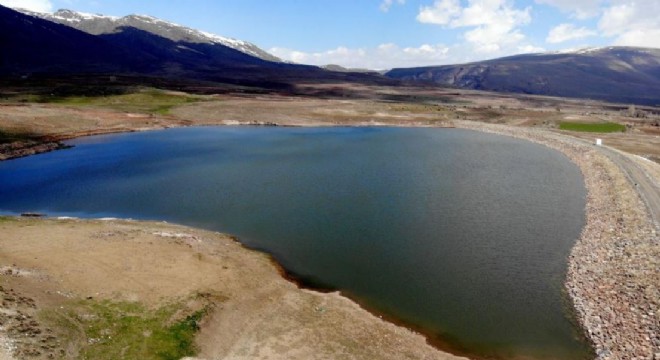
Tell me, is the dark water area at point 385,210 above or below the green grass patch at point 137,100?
below

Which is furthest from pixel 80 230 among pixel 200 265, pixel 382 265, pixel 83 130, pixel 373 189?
pixel 83 130

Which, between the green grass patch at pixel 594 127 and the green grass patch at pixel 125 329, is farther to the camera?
the green grass patch at pixel 594 127

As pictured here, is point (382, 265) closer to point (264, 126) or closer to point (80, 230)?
point (80, 230)

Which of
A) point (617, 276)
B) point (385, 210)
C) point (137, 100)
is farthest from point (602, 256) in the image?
point (137, 100)

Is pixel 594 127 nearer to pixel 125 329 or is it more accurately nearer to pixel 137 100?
pixel 125 329

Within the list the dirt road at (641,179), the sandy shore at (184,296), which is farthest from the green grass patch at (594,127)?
the sandy shore at (184,296)


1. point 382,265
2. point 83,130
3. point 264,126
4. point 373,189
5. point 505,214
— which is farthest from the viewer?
point 264,126

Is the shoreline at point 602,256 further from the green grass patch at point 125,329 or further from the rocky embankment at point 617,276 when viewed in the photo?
the green grass patch at point 125,329
